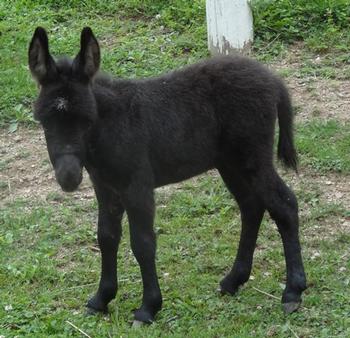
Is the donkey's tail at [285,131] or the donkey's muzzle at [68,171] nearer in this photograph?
the donkey's muzzle at [68,171]

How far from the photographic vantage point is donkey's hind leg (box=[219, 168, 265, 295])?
617 cm

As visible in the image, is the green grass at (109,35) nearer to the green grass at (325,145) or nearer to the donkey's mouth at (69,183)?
the green grass at (325,145)

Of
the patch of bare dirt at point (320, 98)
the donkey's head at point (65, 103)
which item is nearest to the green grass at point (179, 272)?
the donkey's head at point (65, 103)

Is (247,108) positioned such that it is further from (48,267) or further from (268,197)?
(48,267)

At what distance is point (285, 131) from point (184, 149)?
789 mm

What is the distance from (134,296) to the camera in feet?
20.5

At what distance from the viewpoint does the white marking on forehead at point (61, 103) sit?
527cm

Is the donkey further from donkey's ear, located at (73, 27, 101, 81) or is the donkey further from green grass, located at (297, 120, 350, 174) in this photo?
green grass, located at (297, 120, 350, 174)

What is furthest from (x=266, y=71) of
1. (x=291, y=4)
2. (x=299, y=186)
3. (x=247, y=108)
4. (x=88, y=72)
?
(x=291, y=4)

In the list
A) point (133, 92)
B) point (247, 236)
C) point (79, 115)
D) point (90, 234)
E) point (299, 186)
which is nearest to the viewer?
point (79, 115)

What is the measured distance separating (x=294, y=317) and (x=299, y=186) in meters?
1.96

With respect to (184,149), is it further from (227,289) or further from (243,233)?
(227,289)

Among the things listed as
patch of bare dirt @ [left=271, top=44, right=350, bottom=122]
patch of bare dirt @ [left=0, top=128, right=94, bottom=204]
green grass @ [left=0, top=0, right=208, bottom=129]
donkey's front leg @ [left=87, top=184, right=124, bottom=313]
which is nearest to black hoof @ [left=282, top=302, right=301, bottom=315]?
donkey's front leg @ [left=87, top=184, right=124, bottom=313]

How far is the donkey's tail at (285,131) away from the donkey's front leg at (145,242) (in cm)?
107
